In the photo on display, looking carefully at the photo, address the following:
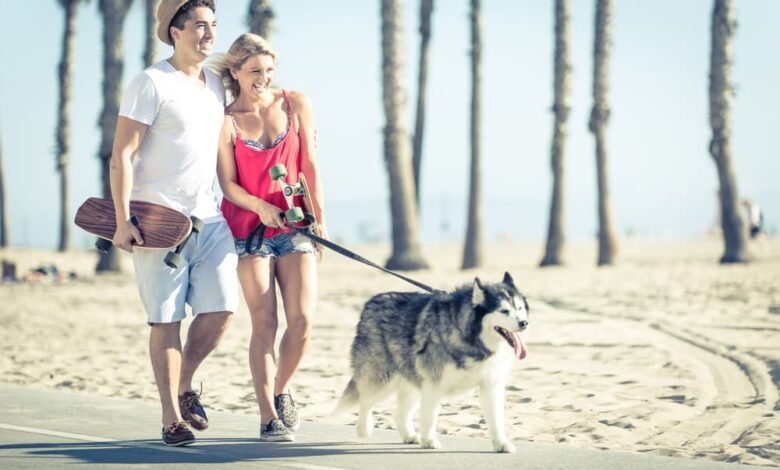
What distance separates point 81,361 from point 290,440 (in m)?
7.15

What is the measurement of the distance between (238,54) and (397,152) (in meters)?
22.6

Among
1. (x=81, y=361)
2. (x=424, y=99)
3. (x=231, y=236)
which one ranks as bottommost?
(x=81, y=361)

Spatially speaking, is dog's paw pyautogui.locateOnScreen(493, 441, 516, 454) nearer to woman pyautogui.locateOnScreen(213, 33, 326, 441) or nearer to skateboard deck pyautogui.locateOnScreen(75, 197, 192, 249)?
woman pyautogui.locateOnScreen(213, 33, 326, 441)

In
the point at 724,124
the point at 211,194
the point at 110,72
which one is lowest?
the point at 211,194

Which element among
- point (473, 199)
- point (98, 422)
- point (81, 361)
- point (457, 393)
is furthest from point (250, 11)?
point (457, 393)

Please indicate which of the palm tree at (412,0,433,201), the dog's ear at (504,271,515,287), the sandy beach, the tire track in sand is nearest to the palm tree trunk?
the palm tree at (412,0,433,201)

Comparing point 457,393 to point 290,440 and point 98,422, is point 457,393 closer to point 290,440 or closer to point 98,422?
point 290,440

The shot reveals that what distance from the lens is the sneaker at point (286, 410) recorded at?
27.2 feet

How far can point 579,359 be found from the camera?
45.7ft

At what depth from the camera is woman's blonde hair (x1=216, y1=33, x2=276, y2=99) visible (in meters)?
7.94

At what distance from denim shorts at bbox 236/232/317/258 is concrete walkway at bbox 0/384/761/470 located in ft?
4.20

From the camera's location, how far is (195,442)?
8273mm

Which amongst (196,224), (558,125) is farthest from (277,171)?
(558,125)

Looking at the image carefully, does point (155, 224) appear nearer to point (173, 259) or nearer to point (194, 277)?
point (173, 259)
